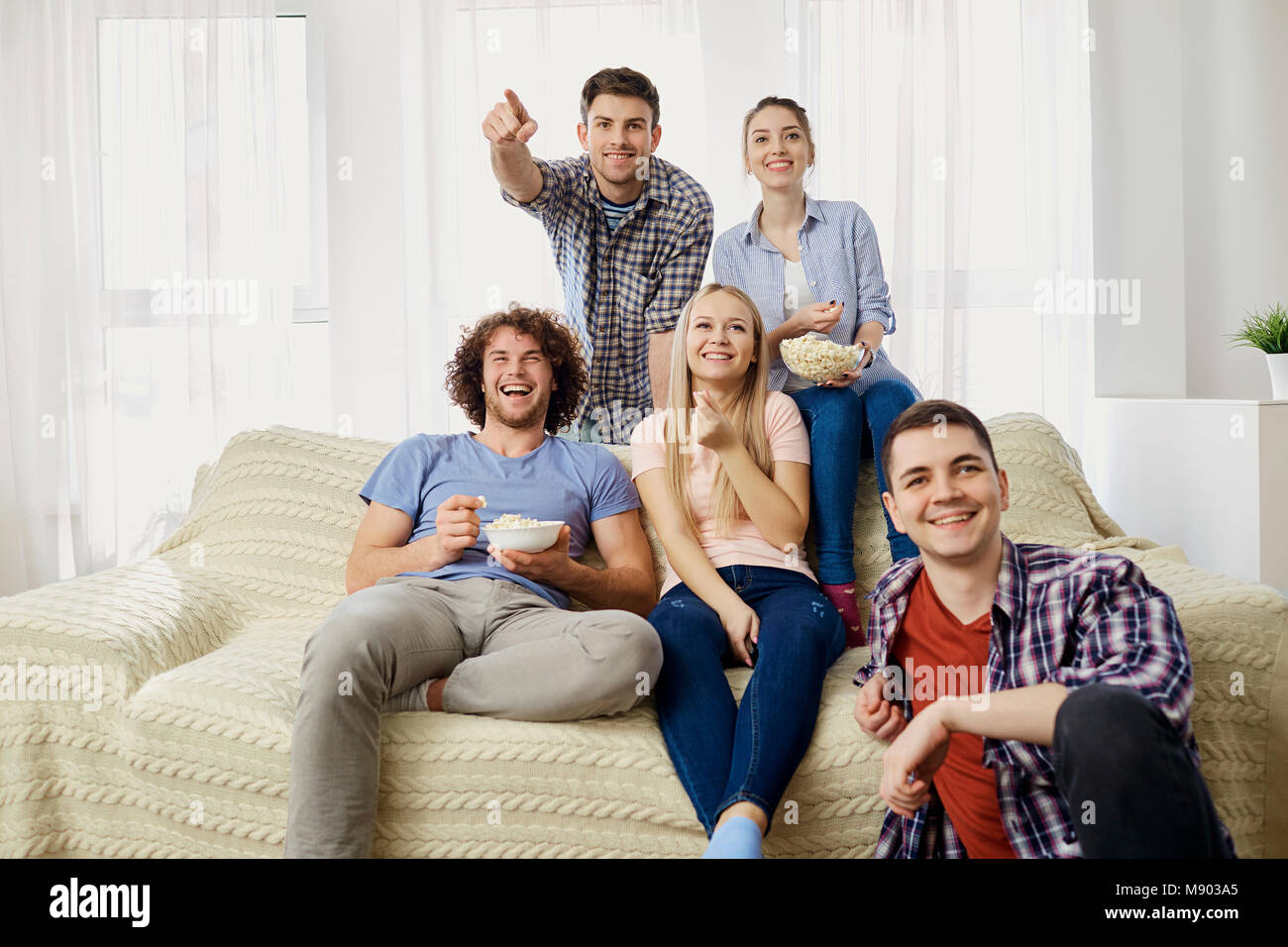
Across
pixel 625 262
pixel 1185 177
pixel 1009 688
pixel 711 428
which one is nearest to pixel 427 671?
pixel 711 428

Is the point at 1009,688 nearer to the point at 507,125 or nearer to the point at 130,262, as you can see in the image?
the point at 507,125

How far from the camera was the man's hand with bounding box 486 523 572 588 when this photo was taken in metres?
1.71

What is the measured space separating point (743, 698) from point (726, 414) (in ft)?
2.12

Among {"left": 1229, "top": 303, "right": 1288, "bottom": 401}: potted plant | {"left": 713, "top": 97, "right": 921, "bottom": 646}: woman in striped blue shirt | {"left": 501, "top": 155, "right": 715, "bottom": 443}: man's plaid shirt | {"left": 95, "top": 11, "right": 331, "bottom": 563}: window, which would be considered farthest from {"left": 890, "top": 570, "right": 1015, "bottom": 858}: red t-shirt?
{"left": 95, "top": 11, "right": 331, "bottom": 563}: window

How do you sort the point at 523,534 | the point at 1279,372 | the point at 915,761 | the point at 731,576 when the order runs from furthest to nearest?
the point at 1279,372 < the point at 731,576 < the point at 523,534 < the point at 915,761

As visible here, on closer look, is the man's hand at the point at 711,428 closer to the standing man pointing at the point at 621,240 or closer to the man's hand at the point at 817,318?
the man's hand at the point at 817,318

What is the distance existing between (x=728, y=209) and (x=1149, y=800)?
3.00 meters

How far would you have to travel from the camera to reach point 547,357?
2.12 metres

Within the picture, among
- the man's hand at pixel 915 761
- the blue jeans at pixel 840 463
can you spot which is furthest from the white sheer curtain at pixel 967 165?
the man's hand at pixel 915 761

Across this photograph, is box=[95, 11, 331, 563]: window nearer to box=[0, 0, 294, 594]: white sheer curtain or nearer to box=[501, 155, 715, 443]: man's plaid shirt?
box=[0, 0, 294, 594]: white sheer curtain

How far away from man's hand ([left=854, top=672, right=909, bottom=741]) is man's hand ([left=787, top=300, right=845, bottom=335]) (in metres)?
0.90

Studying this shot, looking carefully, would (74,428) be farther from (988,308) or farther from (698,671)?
(988,308)
